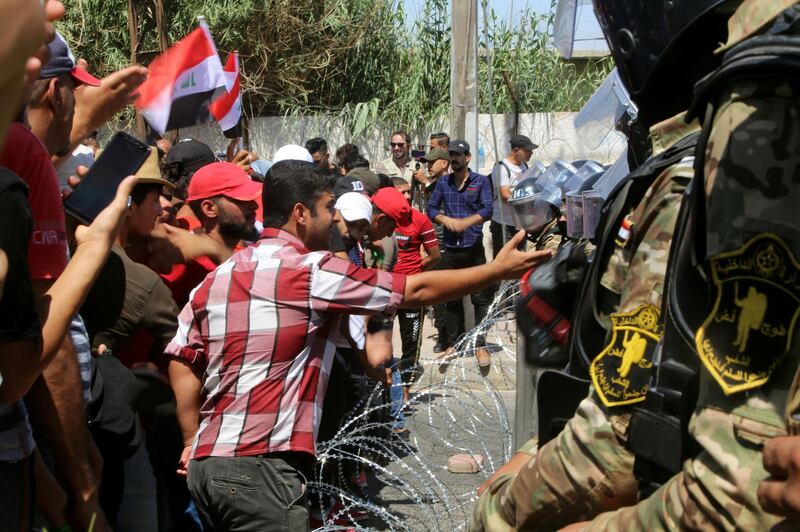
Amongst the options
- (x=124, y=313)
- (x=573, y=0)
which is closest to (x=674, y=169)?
(x=573, y=0)

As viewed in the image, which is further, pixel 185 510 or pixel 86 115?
pixel 185 510

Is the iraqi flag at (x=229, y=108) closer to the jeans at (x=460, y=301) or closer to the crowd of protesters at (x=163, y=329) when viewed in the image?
the crowd of protesters at (x=163, y=329)

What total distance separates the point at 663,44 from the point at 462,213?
27.5ft

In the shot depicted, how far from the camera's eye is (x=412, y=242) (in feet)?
29.5

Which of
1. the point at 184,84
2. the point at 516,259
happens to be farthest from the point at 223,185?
the point at 184,84

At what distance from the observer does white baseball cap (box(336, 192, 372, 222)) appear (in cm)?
693

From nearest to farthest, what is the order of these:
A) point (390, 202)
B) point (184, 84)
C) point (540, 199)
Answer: point (540, 199)
point (184, 84)
point (390, 202)

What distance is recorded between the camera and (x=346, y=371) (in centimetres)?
531

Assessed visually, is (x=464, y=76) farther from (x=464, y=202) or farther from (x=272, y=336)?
(x=272, y=336)

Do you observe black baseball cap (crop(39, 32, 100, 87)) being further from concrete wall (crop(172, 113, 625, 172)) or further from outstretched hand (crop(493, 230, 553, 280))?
concrete wall (crop(172, 113, 625, 172))

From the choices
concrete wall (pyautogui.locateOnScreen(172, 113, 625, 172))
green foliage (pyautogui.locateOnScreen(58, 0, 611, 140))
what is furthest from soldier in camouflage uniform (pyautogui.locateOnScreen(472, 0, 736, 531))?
green foliage (pyautogui.locateOnScreen(58, 0, 611, 140))

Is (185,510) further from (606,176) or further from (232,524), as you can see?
(606,176)

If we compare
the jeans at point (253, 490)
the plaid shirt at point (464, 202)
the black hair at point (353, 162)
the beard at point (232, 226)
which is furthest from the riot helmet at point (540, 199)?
the black hair at point (353, 162)

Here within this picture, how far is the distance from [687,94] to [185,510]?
3408 mm
